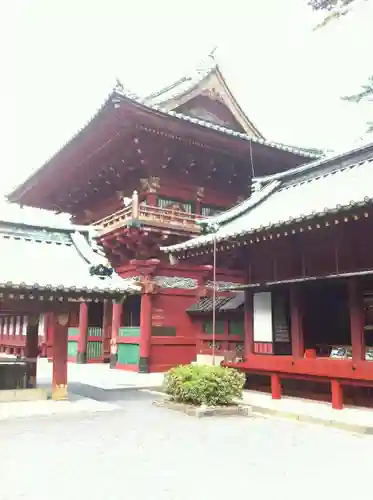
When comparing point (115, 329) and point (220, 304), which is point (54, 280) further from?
point (115, 329)

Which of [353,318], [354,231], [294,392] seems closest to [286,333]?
[294,392]

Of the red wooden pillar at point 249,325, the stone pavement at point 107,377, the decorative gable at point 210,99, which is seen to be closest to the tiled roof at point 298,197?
the red wooden pillar at point 249,325

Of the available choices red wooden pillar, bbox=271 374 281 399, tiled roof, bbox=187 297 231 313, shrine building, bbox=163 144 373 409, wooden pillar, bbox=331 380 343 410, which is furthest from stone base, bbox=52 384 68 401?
tiled roof, bbox=187 297 231 313

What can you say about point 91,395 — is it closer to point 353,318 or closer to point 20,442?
point 20,442

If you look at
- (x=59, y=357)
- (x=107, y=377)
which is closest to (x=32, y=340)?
(x=59, y=357)

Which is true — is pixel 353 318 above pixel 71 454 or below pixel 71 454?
above

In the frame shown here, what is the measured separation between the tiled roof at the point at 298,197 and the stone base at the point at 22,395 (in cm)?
525

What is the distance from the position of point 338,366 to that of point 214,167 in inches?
532

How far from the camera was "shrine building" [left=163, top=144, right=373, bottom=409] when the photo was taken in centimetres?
1219

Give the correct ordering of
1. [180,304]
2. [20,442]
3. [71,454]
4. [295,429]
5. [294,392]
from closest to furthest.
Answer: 1. [71,454]
2. [20,442]
3. [295,429]
4. [294,392]
5. [180,304]

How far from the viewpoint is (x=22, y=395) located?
41.7ft

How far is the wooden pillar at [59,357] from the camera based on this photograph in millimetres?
12750

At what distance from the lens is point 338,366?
1221 cm

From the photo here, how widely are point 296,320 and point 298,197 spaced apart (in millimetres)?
3898
